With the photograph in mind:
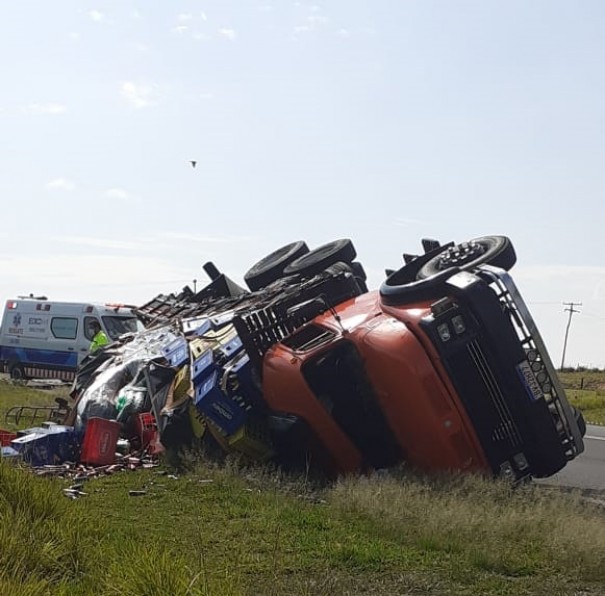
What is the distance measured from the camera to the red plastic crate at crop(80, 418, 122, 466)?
9.45 m

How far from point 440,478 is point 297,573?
109 inches

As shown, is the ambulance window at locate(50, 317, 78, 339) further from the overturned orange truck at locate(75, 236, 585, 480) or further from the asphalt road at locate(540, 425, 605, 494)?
the overturned orange truck at locate(75, 236, 585, 480)

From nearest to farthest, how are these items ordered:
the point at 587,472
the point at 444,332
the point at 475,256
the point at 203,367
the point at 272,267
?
1. the point at 444,332
2. the point at 475,256
3. the point at 203,367
4. the point at 587,472
5. the point at 272,267

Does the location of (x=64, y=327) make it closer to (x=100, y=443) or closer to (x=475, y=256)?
(x=100, y=443)

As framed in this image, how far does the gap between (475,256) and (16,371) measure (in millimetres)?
20646

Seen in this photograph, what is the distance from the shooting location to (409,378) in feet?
25.2

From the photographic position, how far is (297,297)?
9555mm

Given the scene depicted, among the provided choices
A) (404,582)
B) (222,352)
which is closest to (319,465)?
(222,352)

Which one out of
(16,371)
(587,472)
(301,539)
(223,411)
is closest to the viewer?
(301,539)

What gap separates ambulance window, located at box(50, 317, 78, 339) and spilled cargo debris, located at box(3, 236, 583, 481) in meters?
15.0

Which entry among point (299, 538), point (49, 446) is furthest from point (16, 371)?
point (299, 538)

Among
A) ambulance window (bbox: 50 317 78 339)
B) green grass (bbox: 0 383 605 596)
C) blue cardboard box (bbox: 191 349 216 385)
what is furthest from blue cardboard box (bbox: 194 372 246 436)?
ambulance window (bbox: 50 317 78 339)

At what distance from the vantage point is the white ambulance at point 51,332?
24688 mm

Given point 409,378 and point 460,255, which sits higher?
point 460,255
